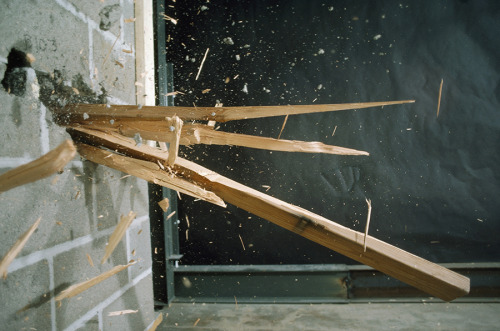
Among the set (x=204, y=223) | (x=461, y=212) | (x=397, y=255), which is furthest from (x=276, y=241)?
(x=397, y=255)

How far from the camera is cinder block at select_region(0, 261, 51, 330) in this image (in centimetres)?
52

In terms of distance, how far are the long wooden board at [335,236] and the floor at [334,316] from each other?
3.95 feet

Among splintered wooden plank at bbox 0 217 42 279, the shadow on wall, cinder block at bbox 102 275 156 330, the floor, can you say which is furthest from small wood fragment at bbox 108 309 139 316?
the floor

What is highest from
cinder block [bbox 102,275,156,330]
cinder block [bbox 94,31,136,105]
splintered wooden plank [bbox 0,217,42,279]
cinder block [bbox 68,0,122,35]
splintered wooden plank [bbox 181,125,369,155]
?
cinder block [bbox 68,0,122,35]

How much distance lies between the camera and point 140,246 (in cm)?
101

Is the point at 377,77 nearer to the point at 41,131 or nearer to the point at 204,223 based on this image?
the point at 204,223

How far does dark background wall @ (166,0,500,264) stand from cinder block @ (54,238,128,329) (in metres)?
1.14

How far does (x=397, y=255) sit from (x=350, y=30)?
1.73 meters

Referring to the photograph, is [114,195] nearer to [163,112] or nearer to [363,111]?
[163,112]

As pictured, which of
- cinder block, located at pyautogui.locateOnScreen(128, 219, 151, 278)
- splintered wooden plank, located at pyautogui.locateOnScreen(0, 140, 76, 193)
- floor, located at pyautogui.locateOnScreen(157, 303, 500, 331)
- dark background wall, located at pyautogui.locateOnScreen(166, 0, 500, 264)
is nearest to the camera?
splintered wooden plank, located at pyautogui.locateOnScreen(0, 140, 76, 193)

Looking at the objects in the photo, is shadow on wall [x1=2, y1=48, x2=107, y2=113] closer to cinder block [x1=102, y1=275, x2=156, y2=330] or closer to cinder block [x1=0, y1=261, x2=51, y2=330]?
cinder block [x1=0, y1=261, x2=51, y2=330]

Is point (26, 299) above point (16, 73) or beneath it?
beneath

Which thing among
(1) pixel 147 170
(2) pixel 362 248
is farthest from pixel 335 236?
(1) pixel 147 170

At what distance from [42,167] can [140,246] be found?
2.05 feet
